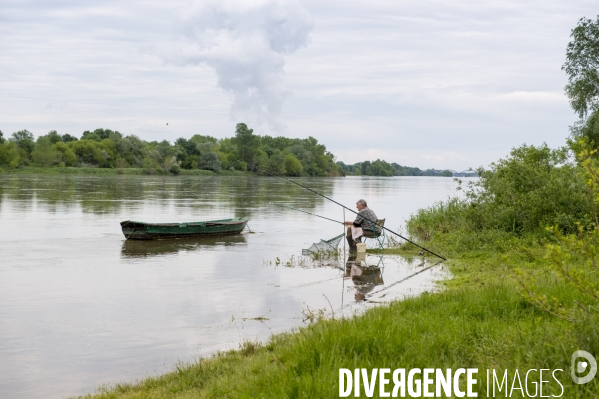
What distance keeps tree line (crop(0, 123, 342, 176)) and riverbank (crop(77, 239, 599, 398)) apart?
82.6 metres

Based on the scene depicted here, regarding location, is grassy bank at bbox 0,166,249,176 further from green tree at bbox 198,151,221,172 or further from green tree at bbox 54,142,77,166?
green tree at bbox 54,142,77,166

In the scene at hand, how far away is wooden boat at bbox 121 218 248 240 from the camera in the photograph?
75.4ft

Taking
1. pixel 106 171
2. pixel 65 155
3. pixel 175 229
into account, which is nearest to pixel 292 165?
pixel 106 171

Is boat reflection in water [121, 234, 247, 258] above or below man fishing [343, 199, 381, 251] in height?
below

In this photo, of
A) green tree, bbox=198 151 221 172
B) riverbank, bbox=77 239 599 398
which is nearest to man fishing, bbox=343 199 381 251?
riverbank, bbox=77 239 599 398

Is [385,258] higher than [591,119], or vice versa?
[591,119]

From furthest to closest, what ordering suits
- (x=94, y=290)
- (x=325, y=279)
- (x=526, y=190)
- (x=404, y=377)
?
(x=526, y=190)
(x=325, y=279)
(x=94, y=290)
(x=404, y=377)

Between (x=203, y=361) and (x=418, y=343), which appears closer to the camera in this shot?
(x=418, y=343)

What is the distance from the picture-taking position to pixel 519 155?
62.1ft

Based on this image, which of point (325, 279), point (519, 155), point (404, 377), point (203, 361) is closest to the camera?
point (404, 377)

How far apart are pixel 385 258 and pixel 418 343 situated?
40.5 ft

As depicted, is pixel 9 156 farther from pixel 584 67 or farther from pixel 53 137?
pixel 584 67

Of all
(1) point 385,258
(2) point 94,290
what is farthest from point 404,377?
(1) point 385,258

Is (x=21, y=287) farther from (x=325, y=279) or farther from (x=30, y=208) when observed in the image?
(x=30, y=208)
